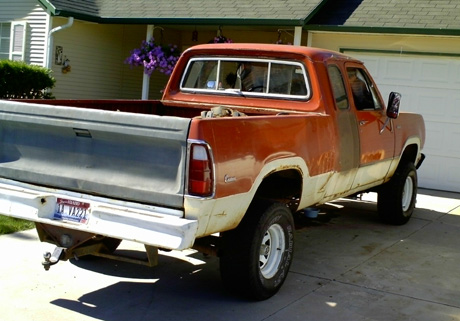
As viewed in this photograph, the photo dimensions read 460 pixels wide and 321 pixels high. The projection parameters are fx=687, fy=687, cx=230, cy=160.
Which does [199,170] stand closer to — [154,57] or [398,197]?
[398,197]

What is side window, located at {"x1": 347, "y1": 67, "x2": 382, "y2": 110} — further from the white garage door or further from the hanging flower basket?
the hanging flower basket

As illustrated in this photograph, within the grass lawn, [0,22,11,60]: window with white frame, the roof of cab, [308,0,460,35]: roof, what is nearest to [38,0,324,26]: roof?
[308,0,460,35]: roof

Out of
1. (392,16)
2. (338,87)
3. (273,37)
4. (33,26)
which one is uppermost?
(392,16)

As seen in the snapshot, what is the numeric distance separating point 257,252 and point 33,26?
448 inches

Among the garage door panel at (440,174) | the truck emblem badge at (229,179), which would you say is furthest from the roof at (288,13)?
the truck emblem badge at (229,179)

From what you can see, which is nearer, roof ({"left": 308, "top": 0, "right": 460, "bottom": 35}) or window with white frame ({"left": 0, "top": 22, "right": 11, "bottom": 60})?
roof ({"left": 308, "top": 0, "right": 460, "bottom": 35})

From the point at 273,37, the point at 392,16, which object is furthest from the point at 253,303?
the point at 273,37

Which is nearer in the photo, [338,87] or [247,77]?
[338,87]

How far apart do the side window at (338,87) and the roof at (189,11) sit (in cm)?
572

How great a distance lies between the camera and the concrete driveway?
5.14 m

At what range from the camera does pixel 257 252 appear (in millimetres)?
5125

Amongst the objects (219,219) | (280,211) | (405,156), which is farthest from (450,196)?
(219,219)

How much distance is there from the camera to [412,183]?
8648mm

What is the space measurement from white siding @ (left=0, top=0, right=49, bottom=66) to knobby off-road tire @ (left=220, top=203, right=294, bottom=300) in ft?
34.4
